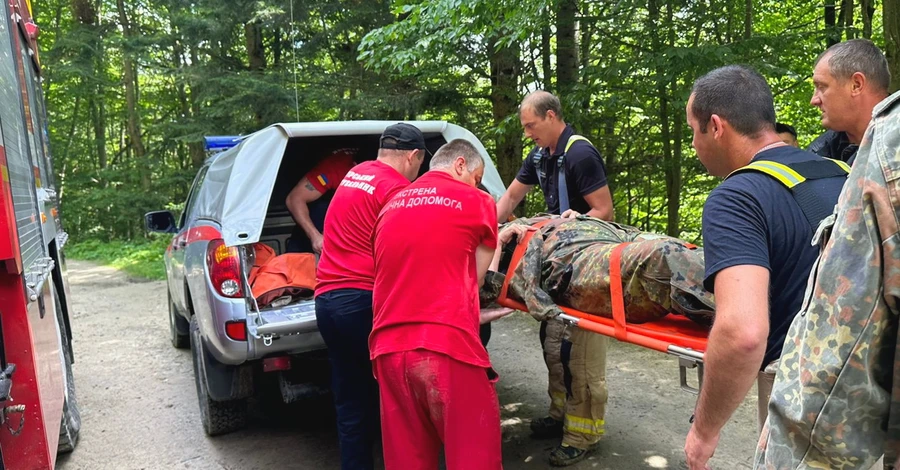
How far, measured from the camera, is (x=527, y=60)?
31.2 feet

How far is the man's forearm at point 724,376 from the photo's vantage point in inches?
63.3

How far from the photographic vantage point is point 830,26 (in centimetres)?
741

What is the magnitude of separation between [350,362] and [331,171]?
2.10 m

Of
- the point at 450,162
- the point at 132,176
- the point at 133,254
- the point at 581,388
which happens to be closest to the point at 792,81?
the point at 581,388

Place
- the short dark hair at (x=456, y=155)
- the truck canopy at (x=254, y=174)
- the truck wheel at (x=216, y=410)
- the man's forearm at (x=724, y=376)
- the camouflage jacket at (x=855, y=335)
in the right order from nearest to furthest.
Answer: the camouflage jacket at (x=855, y=335) → the man's forearm at (x=724, y=376) → the short dark hair at (x=456, y=155) → the truck canopy at (x=254, y=174) → the truck wheel at (x=216, y=410)

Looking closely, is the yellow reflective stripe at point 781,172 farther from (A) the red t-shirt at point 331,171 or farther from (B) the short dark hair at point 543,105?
(A) the red t-shirt at point 331,171

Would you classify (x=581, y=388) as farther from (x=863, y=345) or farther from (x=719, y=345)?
(x=863, y=345)

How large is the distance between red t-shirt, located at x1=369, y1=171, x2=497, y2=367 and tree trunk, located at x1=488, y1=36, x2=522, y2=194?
20.3 feet

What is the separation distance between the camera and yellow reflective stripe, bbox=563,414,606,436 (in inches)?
148

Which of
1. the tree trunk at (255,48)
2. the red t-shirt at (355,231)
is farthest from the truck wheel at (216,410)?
the tree trunk at (255,48)

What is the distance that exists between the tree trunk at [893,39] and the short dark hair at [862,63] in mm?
2377

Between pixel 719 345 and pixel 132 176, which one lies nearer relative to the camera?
pixel 719 345

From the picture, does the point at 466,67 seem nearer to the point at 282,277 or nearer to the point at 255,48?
the point at 282,277

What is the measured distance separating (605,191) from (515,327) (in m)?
3.45
